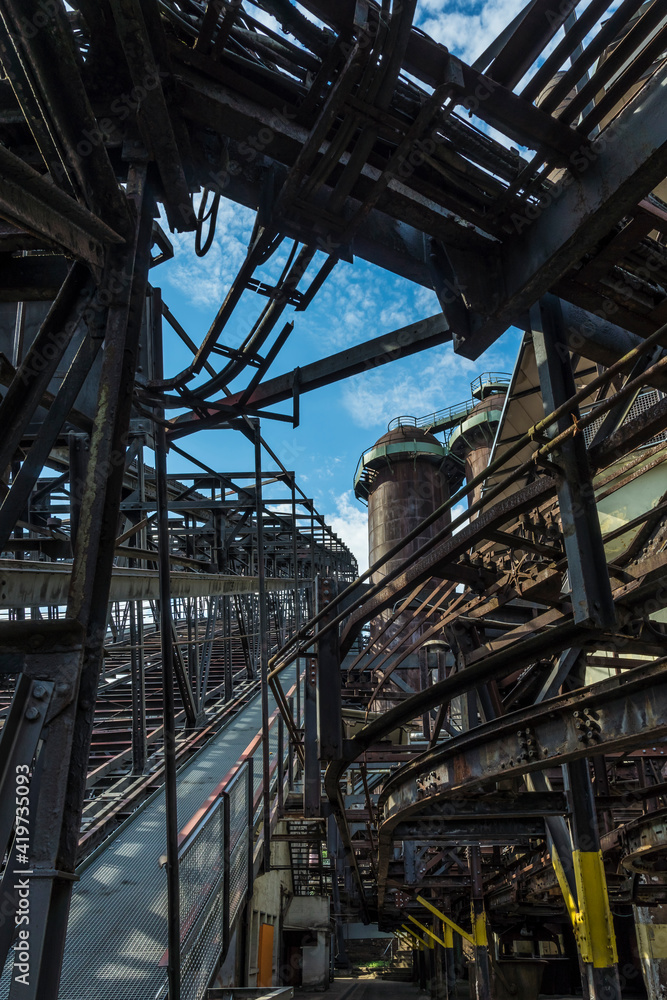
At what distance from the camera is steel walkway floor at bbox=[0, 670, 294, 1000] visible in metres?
5.20

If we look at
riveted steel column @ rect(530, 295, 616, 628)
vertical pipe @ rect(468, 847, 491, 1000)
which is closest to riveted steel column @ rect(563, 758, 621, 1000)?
riveted steel column @ rect(530, 295, 616, 628)

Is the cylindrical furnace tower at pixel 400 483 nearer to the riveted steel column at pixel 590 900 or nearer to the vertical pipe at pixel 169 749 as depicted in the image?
the riveted steel column at pixel 590 900

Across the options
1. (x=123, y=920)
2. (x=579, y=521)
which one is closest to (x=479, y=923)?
(x=123, y=920)

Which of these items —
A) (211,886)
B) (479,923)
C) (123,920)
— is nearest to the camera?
(123,920)

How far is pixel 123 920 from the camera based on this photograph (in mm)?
6160

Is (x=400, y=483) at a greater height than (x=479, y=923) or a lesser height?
greater

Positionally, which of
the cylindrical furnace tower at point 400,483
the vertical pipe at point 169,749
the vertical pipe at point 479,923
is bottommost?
the vertical pipe at point 479,923

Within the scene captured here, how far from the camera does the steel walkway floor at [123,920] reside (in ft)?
17.0

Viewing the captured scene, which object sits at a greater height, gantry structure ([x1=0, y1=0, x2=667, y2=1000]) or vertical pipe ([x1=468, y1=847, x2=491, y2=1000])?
gantry structure ([x1=0, y1=0, x2=667, y2=1000])

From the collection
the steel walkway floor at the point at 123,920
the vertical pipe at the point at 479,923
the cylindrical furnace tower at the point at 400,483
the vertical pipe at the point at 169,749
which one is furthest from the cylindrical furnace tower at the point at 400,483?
the vertical pipe at the point at 169,749

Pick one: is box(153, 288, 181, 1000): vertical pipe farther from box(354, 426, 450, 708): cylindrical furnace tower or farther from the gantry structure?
box(354, 426, 450, 708): cylindrical furnace tower

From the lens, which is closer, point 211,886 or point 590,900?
point 590,900

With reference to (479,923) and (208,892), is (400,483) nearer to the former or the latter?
(479,923)

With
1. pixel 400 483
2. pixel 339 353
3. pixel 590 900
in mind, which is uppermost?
pixel 400 483
